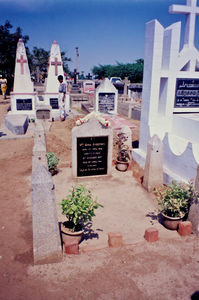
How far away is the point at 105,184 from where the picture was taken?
7840 mm

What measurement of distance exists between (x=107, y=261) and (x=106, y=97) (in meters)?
15.4

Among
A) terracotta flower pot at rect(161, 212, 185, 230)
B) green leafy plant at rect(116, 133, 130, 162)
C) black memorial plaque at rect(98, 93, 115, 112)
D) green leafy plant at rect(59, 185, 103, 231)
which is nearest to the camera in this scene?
green leafy plant at rect(59, 185, 103, 231)

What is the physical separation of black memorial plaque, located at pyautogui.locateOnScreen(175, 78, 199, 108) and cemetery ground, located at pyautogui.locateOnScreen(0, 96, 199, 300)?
395cm

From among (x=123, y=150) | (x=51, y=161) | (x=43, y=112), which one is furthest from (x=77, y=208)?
(x=43, y=112)

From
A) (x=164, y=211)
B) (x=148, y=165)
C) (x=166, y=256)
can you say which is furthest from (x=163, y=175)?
(x=166, y=256)

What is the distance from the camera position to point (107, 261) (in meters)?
4.35

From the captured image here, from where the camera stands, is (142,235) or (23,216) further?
(23,216)

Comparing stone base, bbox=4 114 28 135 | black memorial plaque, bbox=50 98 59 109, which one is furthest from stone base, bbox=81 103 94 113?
stone base, bbox=4 114 28 135

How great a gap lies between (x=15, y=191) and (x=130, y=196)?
331cm

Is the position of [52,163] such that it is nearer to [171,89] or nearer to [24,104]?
[171,89]

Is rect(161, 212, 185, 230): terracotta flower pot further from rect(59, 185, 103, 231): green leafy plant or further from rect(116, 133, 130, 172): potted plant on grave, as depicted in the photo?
rect(116, 133, 130, 172): potted plant on grave

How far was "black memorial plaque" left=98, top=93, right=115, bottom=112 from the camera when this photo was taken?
18562 mm

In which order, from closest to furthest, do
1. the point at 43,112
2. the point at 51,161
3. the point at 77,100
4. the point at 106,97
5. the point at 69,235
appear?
the point at 69,235, the point at 51,161, the point at 43,112, the point at 106,97, the point at 77,100

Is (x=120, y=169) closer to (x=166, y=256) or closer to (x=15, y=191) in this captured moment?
(x=15, y=191)
